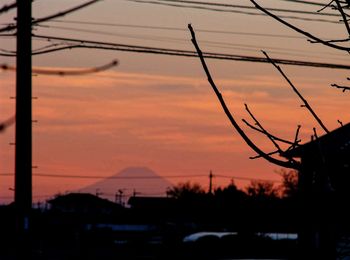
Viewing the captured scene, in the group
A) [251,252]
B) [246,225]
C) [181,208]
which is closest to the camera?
[251,252]

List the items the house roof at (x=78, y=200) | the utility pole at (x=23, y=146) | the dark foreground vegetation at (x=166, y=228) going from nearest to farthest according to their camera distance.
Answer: the utility pole at (x=23, y=146)
the dark foreground vegetation at (x=166, y=228)
the house roof at (x=78, y=200)

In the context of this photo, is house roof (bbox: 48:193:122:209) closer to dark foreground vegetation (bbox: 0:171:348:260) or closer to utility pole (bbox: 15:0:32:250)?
dark foreground vegetation (bbox: 0:171:348:260)

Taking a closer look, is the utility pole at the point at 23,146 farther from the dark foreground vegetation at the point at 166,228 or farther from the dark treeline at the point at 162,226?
the dark treeline at the point at 162,226

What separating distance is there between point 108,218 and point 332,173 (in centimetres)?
10394

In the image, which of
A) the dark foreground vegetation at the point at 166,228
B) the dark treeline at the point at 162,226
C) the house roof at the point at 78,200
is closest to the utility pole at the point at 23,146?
the dark foreground vegetation at the point at 166,228

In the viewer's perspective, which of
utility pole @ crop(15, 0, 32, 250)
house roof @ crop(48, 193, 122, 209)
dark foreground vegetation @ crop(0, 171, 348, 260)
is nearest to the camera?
utility pole @ crop(15, 0, 32, 250)

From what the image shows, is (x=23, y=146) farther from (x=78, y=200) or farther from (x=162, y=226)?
(x=78, y=200)

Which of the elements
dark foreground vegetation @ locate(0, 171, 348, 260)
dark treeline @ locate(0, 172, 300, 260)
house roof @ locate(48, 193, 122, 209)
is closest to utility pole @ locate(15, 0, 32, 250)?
dark foreground vegetation @ locate(0, 171, 348, 260)

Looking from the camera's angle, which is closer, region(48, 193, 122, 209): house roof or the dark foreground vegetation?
the dark foreground vegetation

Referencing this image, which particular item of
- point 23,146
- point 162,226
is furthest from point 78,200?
point 23,146

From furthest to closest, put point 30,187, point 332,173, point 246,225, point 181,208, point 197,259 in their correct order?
point 181,208 → point 246,225 → point 197,259 → point 30,187 → point 332,173

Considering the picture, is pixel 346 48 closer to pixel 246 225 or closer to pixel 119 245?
pixel 246 225

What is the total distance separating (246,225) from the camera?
68.0m

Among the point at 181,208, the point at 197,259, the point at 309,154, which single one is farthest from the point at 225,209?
the point at 309,154
